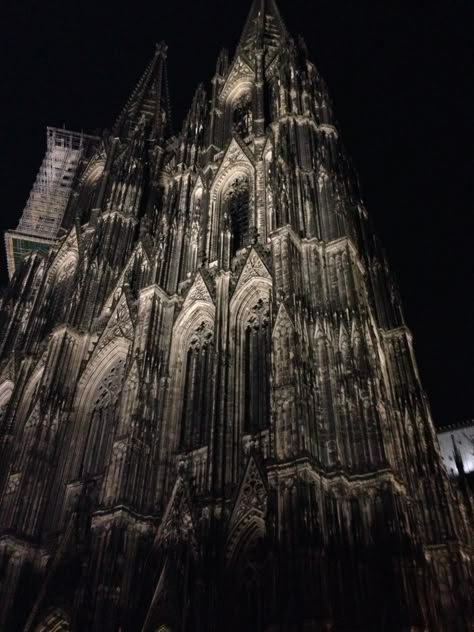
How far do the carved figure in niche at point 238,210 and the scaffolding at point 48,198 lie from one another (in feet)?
68.4

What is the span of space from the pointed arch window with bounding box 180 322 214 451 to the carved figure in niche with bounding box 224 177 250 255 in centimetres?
435

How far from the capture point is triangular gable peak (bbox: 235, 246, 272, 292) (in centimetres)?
2168

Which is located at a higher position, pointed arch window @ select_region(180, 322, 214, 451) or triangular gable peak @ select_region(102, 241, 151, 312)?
triangular gable peak @ select_region(102, 241, 151, 312)

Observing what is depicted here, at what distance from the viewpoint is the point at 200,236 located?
2558 centimetres

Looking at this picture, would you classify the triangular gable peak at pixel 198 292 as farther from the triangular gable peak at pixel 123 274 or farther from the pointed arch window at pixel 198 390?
the triangular gable peak at pixel 123 274

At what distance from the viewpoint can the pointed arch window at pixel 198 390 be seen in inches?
764

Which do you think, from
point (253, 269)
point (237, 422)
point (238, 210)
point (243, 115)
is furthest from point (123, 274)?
point (237, 422)

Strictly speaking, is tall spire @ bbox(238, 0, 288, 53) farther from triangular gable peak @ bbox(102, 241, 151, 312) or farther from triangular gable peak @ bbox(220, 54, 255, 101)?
triangular gable peak @ bbox(102, 241, 151, 312)

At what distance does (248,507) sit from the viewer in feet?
52.8

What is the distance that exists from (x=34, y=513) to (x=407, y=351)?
1501cm

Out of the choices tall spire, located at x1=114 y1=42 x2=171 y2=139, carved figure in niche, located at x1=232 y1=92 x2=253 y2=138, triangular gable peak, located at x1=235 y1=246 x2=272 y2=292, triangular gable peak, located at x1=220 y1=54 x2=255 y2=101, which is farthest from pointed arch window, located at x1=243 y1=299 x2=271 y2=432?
Answer: tall spire, located at x1=114 y1=42 x2=171 y2=139

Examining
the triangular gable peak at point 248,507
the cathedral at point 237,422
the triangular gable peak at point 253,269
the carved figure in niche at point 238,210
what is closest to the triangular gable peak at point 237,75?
the cathedral at point 237,422

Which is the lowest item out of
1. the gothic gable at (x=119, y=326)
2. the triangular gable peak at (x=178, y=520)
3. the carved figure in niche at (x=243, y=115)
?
the triangular gable peak at (x=178, y=520)

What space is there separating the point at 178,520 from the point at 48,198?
127 ft
